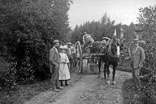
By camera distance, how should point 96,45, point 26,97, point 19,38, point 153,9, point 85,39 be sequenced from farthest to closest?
point 85,39
point 96,45
point 153,9
point 19,38
point 26,97

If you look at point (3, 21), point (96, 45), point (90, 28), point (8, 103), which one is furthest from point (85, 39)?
point (90, 28)

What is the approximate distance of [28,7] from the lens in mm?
8781

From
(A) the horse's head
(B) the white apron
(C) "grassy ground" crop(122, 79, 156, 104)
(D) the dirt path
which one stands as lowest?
(C) "grassy ground" crop(122, 79, 156, 104)

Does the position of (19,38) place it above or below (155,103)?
above

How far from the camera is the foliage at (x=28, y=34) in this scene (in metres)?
8.62

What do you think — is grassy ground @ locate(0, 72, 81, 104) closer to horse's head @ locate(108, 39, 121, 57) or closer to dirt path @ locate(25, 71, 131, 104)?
dirt path @ locate(25, 71, 131, 104)

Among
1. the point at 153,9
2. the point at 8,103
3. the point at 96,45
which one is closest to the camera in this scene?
the point at 8,103

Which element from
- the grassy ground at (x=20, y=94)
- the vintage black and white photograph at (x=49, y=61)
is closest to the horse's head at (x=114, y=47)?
the vintage black and white photograph at (x=49, y=61)

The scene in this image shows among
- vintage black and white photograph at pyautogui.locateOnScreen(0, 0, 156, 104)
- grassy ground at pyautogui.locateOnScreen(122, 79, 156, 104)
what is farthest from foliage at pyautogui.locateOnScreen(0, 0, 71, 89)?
grassy ground at pyautogui.locateOnScreen(122, 79, 156, 104)

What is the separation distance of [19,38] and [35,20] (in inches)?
42.0

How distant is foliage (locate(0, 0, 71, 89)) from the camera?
8617 millimetres

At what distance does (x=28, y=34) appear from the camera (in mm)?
8609

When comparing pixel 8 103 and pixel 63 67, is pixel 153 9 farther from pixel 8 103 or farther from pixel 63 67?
pixel 8 103

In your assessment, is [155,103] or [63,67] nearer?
Answer: [155,103]
